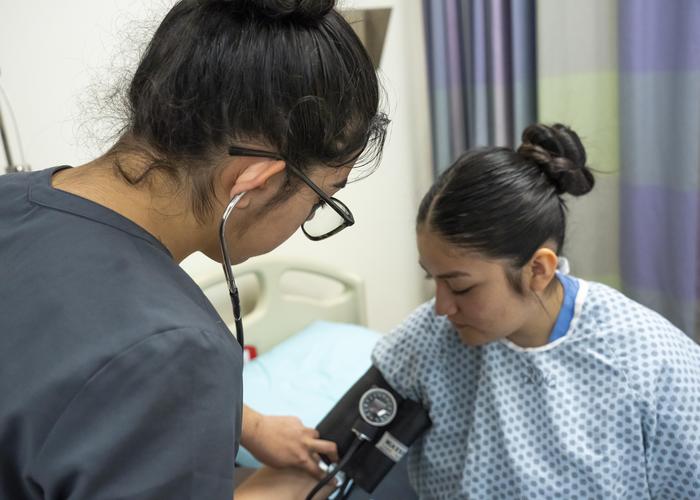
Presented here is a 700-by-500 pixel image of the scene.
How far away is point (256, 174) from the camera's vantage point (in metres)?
0.67

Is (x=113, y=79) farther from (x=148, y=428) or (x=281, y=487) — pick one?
(x=281, y=487)

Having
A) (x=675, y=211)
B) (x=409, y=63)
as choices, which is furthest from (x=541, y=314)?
(x=409, y=63)

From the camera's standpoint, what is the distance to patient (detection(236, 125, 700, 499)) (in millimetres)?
1079

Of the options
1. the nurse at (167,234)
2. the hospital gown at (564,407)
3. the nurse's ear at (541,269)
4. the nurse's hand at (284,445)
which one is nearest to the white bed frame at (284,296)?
the nurse's hand at (284,445)

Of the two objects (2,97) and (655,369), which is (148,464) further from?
(2,97)

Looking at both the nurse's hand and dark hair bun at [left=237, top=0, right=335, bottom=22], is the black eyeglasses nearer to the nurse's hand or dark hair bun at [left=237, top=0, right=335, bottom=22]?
dark hair bun at [left=237, top=0, right=335, bottom=22]

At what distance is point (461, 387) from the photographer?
1264 mm

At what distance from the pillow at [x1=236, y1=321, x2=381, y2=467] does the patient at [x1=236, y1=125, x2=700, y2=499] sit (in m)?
0.53

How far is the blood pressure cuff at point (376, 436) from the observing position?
1.19 m

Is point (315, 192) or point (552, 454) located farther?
point (552, 454)

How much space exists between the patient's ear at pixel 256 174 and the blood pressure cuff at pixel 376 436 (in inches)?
27.3

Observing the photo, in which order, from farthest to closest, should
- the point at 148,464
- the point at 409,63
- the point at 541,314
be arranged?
1. the point at 409,63
2. the point at 541,314
3. the point at 148,464

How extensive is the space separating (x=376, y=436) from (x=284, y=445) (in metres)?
0.18

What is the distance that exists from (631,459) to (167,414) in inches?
34.0
